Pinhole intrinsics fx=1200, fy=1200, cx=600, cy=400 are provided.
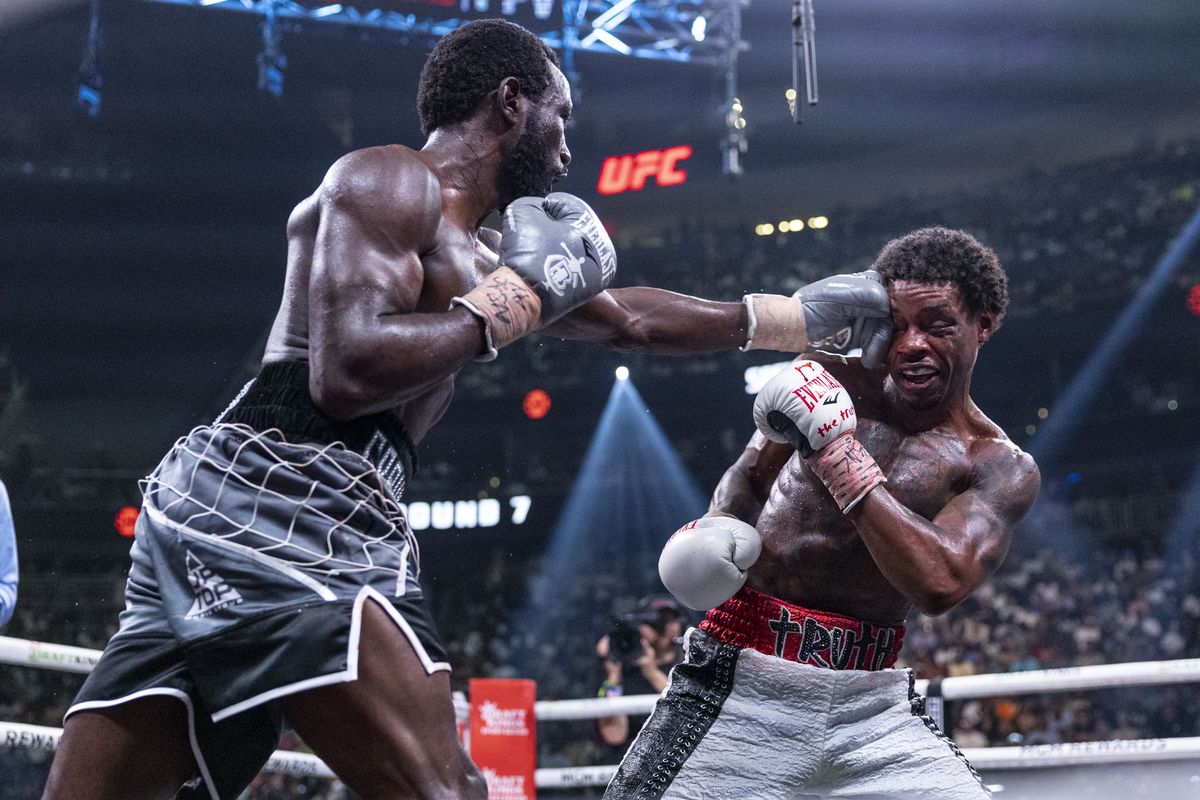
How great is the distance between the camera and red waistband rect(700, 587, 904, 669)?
243cm

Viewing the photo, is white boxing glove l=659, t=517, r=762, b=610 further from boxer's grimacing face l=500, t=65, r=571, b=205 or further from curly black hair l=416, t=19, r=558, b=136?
curly black hair l=416, t=19, r=558, b=136

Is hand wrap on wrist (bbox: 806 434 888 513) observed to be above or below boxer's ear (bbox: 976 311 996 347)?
below

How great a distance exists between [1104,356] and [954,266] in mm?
12485

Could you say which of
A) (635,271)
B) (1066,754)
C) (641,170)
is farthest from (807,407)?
(635,271)

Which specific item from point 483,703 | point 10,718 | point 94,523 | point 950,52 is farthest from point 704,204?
point 483,703

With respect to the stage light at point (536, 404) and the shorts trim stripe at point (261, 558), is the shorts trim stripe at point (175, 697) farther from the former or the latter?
the stage light at point (536, 404)

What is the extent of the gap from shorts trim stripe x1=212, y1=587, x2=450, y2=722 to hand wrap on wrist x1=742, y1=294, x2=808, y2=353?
1.36 metres

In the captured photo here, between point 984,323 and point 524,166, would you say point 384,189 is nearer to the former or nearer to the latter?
point 524,166

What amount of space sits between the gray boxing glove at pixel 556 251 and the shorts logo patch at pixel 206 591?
0.64 metres

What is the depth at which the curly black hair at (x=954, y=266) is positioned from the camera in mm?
2605

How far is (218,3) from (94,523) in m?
6.27

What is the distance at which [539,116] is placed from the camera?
6.98 ft

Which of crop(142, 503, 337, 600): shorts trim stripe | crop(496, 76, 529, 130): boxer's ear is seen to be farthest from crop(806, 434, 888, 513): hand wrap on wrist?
crop(142, 503, 337, 600): shorts trim stripe

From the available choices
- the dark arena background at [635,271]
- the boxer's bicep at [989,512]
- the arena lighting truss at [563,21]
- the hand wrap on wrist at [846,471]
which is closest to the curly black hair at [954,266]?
the boxer's bicep at [989,512]
